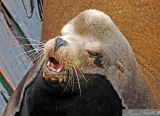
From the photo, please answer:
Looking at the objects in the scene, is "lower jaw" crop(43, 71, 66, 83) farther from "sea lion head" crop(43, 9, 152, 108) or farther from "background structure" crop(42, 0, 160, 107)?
"background structure" crop(42, 0, 160, 107)

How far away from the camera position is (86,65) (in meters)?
2.55

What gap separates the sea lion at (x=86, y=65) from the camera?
248 cm

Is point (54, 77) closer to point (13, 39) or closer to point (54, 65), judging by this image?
point (54, 65)

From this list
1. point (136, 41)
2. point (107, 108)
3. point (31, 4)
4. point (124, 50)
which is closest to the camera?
point (107, 108)

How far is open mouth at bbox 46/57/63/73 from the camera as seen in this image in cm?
246

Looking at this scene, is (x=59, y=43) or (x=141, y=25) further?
(x=141, y=25)

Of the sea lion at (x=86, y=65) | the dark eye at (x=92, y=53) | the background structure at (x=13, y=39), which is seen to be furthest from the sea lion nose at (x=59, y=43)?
the background structure at (x=13, y=39)

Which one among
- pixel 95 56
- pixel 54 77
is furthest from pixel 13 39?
pixel 54 77

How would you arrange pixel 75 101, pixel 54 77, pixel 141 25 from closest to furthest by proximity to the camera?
pixel 54 77
pixel 75 101
pixel 141 25

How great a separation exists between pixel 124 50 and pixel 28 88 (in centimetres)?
44

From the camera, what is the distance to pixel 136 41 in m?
3.78

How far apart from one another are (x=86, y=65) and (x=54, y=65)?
14cm

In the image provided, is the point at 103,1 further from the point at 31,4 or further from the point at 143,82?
the point at 31,4

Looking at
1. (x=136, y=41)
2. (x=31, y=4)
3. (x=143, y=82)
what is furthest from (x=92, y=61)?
(x=31, y=4)
